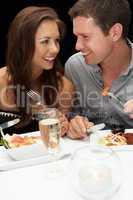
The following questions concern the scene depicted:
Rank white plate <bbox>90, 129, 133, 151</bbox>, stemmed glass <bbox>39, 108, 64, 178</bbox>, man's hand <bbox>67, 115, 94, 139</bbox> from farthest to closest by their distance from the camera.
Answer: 1. man's hand <bbox>67, 115, 94, 139</bbox>
2. white plate <bbox>90, 129, 133, 151</bbox>
3. stemmed glass <bbox>39, 108, 64, 178</bbox>

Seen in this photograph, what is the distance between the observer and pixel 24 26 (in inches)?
94.3

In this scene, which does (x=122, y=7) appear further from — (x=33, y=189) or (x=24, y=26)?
(x=33, y=189)

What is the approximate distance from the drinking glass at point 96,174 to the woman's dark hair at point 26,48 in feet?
4.86

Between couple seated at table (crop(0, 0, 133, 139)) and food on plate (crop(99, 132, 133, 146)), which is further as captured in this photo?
couple seated at table (crop(0, 0, 133, 139))

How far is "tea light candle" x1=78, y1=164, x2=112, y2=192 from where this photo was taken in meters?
1.06

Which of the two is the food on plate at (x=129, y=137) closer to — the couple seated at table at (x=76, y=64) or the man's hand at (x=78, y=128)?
the man's hand at (x=78, y=128)

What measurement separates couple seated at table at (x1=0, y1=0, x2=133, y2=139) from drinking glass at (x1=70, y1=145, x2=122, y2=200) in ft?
3.13

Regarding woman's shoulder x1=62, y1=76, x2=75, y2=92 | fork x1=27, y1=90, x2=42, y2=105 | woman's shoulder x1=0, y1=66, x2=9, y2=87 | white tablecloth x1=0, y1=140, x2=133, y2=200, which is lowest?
white tablecloth x1=0, y1=140, x2=133, y2=200

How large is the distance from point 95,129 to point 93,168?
680 mm

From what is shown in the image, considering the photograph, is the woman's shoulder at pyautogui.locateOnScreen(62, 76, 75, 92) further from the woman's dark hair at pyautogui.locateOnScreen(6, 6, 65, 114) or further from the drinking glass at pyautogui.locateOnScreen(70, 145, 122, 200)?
the drinking glass at pyautogui.locateOnScreen(70, 145, 122, 200)

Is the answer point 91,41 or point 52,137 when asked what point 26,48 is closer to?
point 91,41

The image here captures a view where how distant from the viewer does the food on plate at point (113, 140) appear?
5.16 feet

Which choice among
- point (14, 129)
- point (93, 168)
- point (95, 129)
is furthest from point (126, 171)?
point (14, 129)

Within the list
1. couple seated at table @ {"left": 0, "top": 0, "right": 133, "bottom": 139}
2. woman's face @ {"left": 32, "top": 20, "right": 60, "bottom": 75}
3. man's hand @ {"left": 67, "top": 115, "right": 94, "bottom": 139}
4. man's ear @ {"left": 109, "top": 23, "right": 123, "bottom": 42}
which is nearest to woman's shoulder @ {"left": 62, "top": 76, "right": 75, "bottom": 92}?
couple seated at table @ {"left": 0, "top": 0, "right": 133, "bottom": 139}
